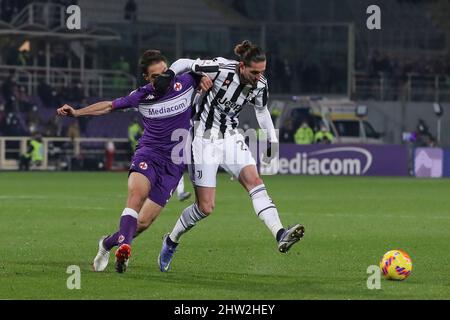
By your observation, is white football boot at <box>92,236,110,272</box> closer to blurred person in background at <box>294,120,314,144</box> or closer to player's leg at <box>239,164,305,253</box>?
player's leg at <box>239,164,305,253</box>

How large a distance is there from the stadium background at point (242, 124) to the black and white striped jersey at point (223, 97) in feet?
5.08

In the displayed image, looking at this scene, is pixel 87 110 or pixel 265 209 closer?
pixel 87 110

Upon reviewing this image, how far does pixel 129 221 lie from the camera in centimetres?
1179

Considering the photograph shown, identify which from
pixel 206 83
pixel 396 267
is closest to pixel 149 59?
pixel 206 83

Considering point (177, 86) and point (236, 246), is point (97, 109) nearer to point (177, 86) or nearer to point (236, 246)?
point (177, 86)

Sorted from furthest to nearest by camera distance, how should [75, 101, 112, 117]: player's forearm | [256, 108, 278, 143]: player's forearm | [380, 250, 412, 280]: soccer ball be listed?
[256, 108, 278, 143]: player's forearm
[75, 101, 112, 117]: player's forearm
[380, 250, 412, 280]: soccer ball

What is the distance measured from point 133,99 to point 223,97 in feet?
3.46

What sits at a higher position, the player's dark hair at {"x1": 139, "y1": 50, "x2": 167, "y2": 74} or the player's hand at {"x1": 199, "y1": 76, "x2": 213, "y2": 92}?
the player's dark hair at {"x1": 139, "y1": 50, "x2": 167, "y2": 74}

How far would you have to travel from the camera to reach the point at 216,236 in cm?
1670

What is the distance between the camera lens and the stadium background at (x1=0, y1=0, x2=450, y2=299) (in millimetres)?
12180

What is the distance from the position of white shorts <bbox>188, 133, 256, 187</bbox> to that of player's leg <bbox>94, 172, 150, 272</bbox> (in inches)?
29.9

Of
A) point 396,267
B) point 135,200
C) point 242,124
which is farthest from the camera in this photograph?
point 242,124

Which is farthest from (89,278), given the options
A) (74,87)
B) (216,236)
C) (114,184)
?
(74,87)

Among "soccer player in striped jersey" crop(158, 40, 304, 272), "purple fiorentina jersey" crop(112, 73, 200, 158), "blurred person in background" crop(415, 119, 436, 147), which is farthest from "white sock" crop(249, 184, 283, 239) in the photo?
"blurred person in background" crop(415, 119, 436, 147)
